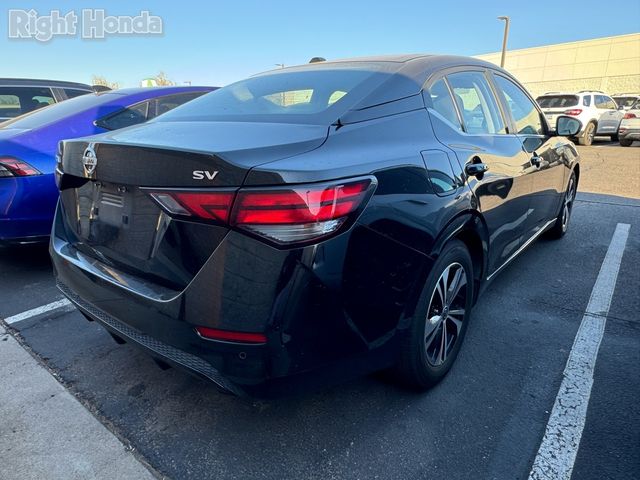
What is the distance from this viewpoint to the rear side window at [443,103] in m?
2.28

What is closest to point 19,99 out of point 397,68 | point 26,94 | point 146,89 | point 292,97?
Result: point 26,94

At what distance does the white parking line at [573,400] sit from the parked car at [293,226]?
0.56 metres

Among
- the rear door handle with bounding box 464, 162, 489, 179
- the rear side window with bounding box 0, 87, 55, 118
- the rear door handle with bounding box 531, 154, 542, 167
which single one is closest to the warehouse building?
the rear side window with bounding box 0, 87, 55, 118

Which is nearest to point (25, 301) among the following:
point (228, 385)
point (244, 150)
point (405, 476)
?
point (228, 385)

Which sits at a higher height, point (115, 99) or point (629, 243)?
point (115, 99)

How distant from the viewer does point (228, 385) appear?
5.20ft

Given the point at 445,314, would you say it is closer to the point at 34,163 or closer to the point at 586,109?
the point at 34,163

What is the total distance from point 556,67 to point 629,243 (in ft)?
110

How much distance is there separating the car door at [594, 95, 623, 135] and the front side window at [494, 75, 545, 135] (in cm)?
1373

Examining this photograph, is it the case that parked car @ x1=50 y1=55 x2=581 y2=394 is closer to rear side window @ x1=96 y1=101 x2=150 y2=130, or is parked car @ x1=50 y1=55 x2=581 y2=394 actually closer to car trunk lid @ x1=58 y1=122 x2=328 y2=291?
car trunk lid @ x1=58 y1=122 x2=328 y2=291

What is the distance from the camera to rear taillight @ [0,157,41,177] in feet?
10.7

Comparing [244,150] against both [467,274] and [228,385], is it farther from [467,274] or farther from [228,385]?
[467,274]

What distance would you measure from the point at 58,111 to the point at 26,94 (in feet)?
13.8

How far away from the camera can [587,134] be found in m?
14.6
